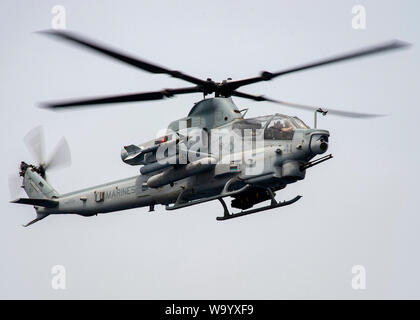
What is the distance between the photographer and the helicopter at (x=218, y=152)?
60.0ft

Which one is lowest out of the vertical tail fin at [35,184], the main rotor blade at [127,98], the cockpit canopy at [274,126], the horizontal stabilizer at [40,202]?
the horizontal stabilizer at [40,202]

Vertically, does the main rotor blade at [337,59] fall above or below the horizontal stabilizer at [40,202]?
above

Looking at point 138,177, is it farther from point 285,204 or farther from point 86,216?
point 285,204

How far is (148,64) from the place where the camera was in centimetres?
1730

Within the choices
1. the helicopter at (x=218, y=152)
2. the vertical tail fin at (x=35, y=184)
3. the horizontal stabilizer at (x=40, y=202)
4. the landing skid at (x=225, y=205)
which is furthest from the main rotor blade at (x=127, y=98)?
the vertical tail fin at (x=35, y=184)

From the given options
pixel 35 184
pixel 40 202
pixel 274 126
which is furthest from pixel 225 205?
pixel 35 184

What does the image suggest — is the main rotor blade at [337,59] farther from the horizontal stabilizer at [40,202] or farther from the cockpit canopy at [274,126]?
the horizontal stabilizer at [40,202]

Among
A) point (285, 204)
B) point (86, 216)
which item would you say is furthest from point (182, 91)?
point (86, 216)

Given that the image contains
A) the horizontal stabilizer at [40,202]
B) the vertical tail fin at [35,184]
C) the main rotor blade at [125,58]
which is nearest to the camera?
the main rotor blade at [125,58]

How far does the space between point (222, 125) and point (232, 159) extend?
4.12 ft

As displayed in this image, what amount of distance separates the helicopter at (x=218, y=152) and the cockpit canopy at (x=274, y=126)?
3 cm

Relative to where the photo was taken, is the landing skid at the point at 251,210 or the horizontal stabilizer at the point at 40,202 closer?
the landing skid at the point at 251,210

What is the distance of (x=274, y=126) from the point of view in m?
19.0

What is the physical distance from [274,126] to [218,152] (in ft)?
5.98
